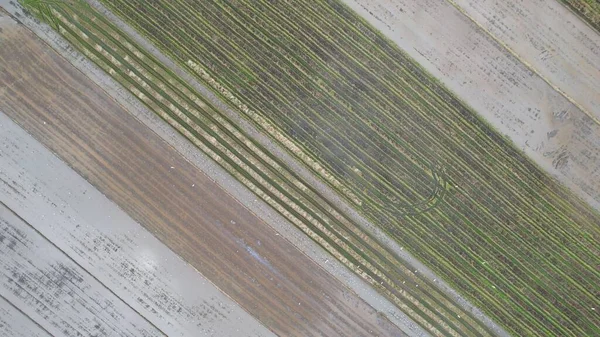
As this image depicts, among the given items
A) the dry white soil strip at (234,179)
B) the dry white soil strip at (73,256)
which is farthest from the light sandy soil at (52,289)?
the dry white soil strip at (234,179)

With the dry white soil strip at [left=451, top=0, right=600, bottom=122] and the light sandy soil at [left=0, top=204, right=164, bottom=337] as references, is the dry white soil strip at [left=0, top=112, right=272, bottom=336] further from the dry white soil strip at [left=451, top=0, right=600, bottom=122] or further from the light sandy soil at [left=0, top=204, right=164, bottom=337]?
the dry white soil strip at [left=451, top=0, right=600, bottom=122]

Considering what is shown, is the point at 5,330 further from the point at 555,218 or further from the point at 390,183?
the point at 555,218

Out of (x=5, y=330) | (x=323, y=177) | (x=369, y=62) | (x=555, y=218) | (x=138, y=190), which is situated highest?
(x=369, y=62)

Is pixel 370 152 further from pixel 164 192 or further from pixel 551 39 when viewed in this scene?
pixel 551 39

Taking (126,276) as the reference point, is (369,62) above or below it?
above

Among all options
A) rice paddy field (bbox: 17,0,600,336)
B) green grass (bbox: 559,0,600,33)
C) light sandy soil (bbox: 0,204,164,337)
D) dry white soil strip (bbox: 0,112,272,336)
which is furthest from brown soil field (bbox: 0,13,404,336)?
green grass (bbox: 559,0,600,33)

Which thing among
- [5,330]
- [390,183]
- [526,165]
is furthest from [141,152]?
[526,165]
